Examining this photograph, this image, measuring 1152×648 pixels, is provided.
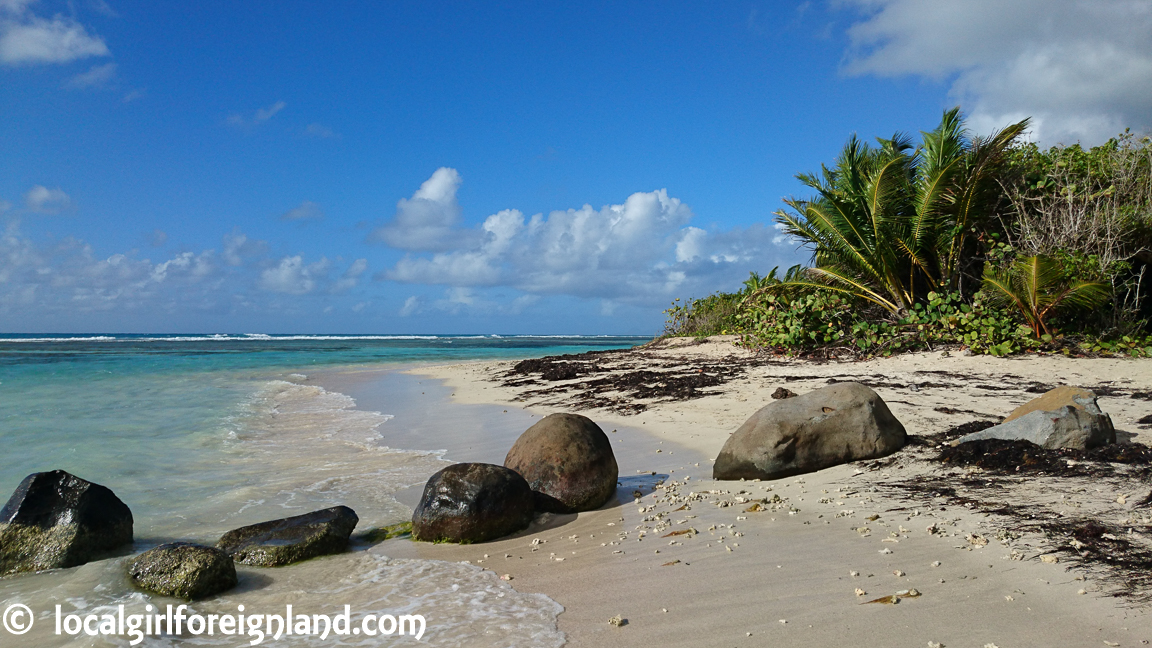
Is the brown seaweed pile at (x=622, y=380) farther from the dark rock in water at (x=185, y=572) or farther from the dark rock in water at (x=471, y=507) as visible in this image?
the dark rock in water at (x=185, y=572)

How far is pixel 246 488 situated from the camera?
23.6 ft

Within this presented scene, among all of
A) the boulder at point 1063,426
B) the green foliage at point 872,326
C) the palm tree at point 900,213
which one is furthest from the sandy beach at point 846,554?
the palm tree at point 900,213

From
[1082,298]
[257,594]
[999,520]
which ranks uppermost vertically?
[1082,298]

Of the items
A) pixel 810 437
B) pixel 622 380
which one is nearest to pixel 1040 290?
pixel 622 380

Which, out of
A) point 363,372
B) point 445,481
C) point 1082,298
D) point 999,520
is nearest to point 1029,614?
point 999,520

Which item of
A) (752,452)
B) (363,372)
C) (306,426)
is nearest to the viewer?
(752,452)

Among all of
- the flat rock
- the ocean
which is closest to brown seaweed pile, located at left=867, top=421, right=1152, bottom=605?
the flat rock

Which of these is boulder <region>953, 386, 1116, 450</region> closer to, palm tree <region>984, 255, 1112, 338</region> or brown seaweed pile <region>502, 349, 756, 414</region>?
brown seaweed pile <region>502, 349, 756, 414</region>

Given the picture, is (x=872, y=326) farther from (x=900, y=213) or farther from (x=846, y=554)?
(x=846, y=554)

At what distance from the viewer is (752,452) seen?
20.7 feet

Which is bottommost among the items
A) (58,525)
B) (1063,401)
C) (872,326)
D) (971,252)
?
(58,525)

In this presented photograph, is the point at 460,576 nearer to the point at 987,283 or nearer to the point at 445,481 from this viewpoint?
the point at 445,481

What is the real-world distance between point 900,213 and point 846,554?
13.2 meters

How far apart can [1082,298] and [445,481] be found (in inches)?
509
